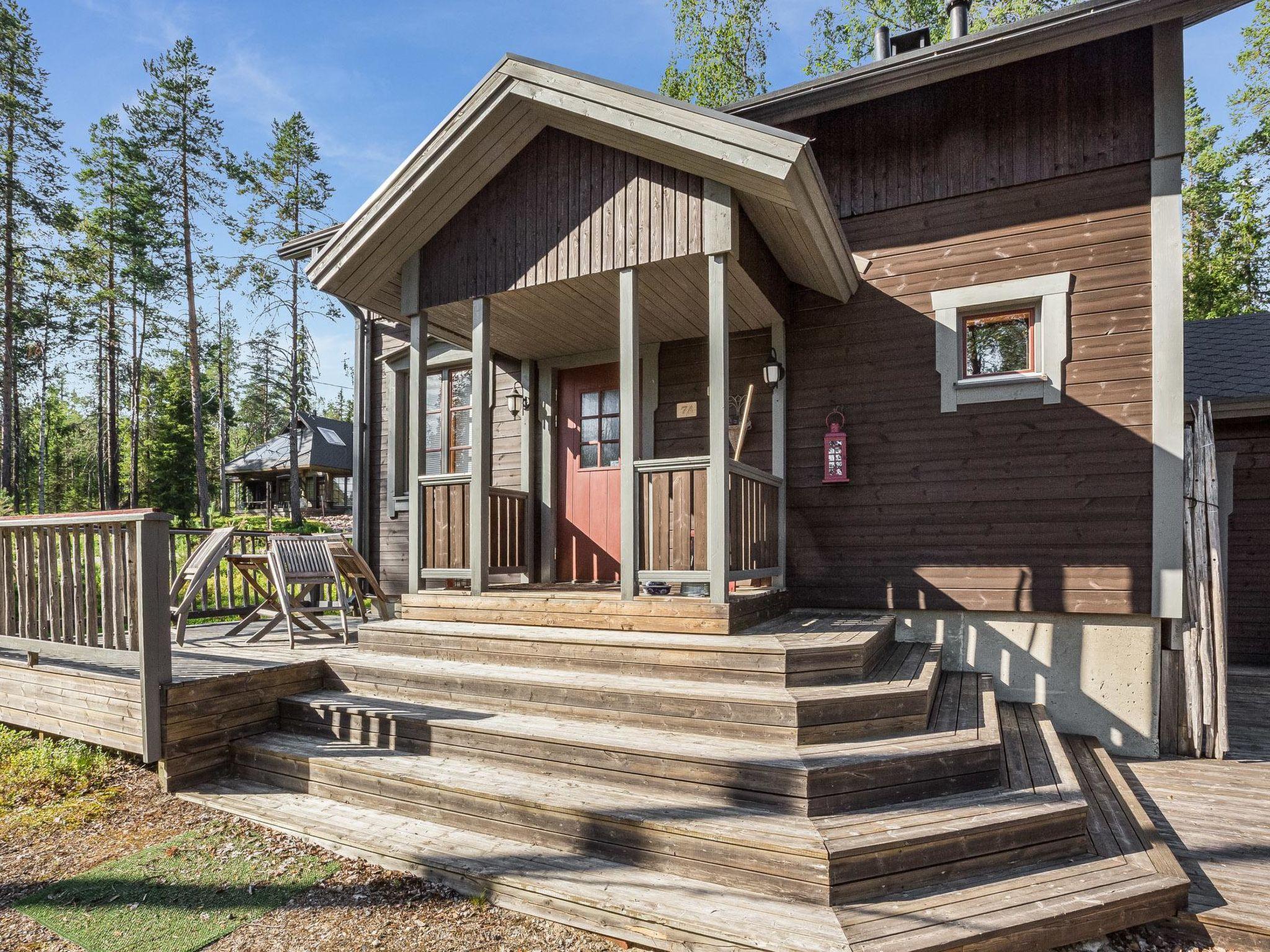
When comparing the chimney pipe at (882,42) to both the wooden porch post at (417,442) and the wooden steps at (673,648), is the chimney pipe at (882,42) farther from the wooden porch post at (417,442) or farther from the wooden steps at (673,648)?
the wooden steps at (673,648)

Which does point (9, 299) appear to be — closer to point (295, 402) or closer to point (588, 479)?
point (295, 402)

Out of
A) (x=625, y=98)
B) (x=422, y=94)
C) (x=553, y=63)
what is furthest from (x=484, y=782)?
(x=422, y=94)

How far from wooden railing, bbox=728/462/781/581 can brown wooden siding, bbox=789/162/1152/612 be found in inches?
10.5

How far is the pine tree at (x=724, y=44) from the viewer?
14.6 m

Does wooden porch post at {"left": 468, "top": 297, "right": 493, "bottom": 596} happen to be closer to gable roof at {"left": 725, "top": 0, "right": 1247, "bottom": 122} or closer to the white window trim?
gable roof at {"left": 725, "top": 0, "right": 1247, "bottom": 122}

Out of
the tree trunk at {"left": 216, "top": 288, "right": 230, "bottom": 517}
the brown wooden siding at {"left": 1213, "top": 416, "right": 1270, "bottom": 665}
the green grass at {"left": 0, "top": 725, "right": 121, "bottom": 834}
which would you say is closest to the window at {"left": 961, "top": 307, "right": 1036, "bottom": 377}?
the brown wooden siding at {"left": 1213, "top": 416, "right": 1270, "bottom": 665}

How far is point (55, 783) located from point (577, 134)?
187 inches

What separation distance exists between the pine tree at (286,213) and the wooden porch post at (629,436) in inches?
765

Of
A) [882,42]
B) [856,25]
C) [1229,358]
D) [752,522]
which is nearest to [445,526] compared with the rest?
[752,522]

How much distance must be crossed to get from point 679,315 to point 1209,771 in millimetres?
4322

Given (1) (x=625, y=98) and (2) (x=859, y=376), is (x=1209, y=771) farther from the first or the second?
(1) (x=625, y=98)

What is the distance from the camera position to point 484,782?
3.05 metres

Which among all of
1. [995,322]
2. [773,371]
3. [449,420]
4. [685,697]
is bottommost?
[685,697]

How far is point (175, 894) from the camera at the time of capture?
107 inches
